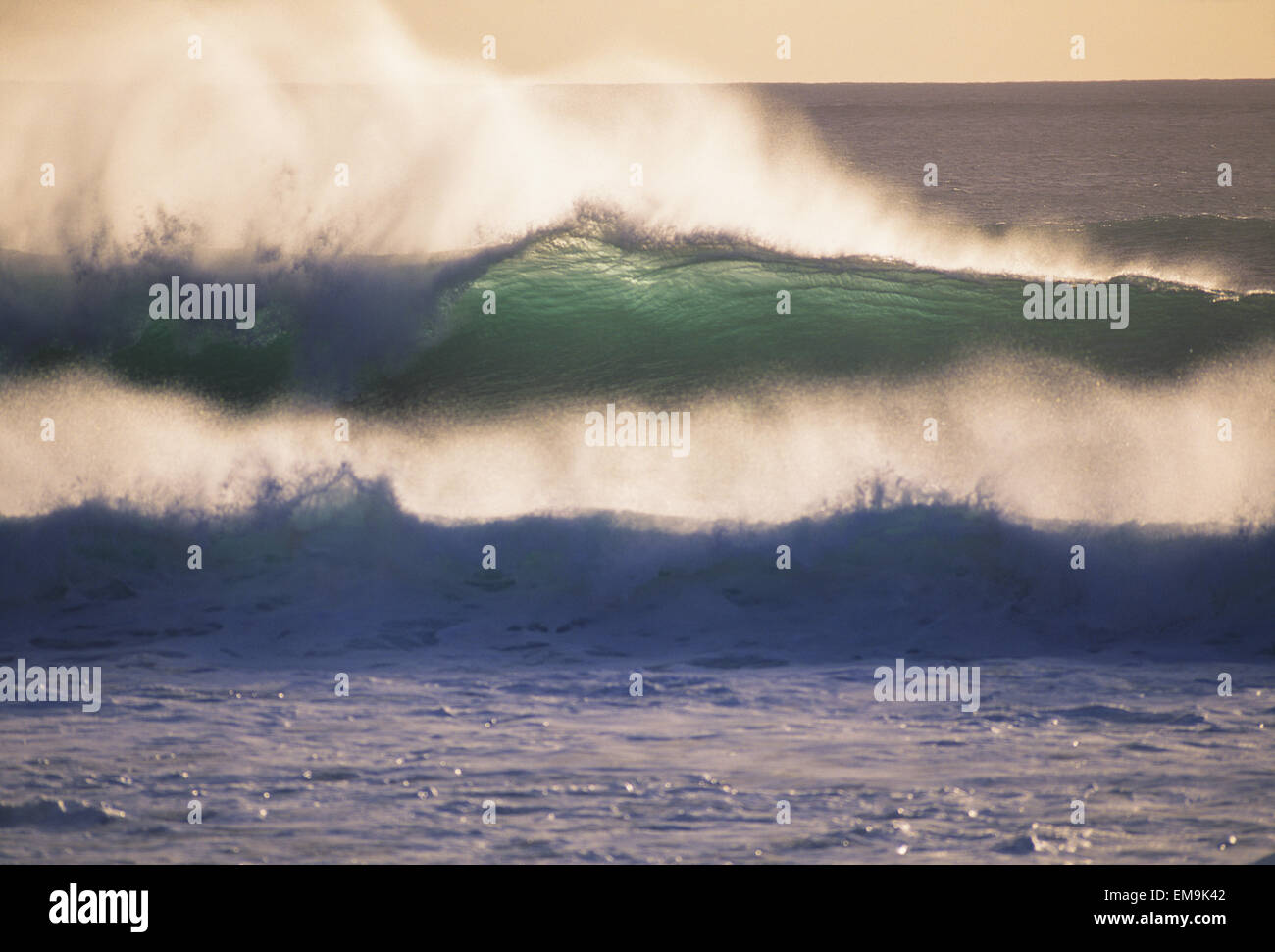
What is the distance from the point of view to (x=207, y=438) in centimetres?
959

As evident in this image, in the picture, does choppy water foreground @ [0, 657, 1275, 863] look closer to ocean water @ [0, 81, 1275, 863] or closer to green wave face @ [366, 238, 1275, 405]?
ocean water @ [0, 81, 1275, 863]

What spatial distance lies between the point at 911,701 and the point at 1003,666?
3.48ft

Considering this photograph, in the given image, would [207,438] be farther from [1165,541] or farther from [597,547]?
[1165,541]

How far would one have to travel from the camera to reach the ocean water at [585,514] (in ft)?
16.9

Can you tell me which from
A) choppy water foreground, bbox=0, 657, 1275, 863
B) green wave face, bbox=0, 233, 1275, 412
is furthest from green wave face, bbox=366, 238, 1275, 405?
choppy water foreground, bbox=0, 657, 1275, 863

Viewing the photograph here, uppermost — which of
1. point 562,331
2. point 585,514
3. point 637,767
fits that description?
point 562,331

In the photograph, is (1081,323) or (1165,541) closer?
(1165,541)

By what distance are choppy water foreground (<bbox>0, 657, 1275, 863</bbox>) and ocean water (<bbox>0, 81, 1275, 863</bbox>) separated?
1.2 inches

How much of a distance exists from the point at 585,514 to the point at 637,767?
11.6 feet

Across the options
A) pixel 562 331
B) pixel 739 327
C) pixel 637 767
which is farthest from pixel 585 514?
pixel 637 767

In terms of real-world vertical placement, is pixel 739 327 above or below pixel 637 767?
above

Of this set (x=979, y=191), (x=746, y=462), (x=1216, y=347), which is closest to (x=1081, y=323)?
(x=1216, y=347)

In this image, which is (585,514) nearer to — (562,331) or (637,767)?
(562,331)

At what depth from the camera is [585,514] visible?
8.83 metres
